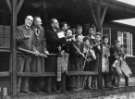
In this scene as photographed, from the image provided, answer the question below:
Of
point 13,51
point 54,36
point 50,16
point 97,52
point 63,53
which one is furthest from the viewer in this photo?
point 50,16

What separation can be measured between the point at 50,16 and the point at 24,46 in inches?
213

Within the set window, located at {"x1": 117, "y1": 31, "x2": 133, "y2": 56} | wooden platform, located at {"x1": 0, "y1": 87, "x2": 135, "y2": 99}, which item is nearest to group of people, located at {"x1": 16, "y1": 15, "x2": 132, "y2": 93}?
wooden platform, located at {"x1": 0, "y1": 87, "x2": 135, "y2": 99}

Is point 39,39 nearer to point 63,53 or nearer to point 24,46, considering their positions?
point 24,46

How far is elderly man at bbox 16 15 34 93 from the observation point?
8.93 metres

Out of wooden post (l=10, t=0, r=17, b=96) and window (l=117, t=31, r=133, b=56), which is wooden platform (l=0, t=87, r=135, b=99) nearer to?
wooden post (l=10, t=0, r=17, b=96)

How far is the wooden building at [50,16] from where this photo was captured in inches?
344

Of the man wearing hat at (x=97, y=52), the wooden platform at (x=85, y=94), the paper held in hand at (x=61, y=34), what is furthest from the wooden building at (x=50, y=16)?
the paper held in hand at (x=61, y=34)

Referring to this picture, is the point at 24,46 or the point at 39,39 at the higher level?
the point at 39,39

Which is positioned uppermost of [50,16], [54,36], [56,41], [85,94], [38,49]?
[50,16]

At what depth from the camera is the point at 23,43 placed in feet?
29.8

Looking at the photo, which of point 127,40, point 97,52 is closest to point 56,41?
point 97,52

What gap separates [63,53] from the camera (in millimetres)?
9734

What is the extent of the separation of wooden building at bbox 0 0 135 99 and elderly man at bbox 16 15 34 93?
0.19m

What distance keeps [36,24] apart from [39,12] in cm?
440
